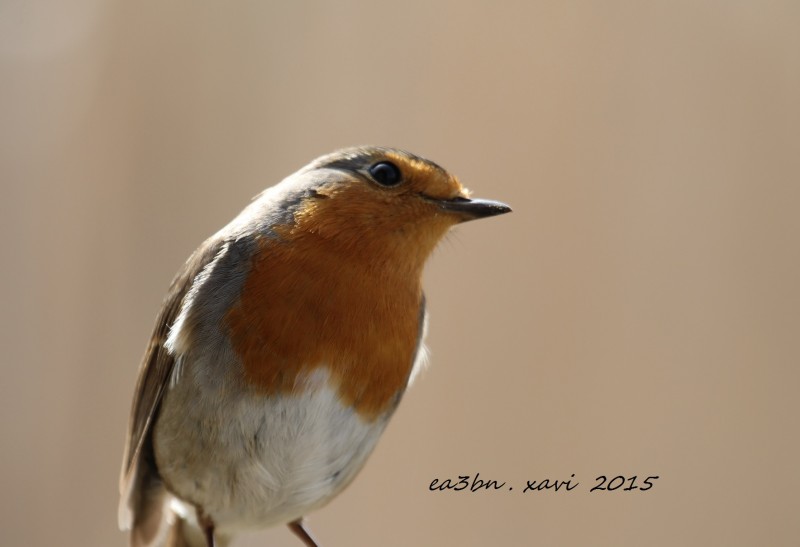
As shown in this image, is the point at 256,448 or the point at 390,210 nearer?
the point at 256,448

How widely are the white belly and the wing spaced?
0.06 meters

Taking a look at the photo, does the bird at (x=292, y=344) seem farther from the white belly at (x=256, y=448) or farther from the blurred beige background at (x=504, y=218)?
the blurred beige background at (x=504, y=218)

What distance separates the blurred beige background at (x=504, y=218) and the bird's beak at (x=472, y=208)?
1.63 meters

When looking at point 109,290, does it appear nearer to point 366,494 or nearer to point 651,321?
point 366,494

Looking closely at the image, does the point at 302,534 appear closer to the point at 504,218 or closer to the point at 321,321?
the point at 321,321

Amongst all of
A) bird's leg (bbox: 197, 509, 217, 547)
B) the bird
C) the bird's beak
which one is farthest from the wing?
the bird's beak

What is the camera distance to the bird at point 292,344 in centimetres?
170

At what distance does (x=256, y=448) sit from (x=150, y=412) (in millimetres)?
288

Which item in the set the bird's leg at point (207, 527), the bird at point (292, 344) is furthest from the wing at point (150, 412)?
the bird's leg at point (207, 527)

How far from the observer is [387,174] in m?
1.87

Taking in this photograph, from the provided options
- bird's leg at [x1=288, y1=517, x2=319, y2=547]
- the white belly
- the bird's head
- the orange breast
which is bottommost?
bird's leg at [x1=288, y1=517, x2=319, y2=547]

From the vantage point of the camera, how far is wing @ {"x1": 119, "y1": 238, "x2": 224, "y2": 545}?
186cm

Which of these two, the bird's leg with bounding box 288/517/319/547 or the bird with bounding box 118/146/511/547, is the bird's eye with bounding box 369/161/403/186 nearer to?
the bird with bounding box 118/146/511/547

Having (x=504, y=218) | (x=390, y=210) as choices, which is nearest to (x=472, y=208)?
(x=390, y=210)
